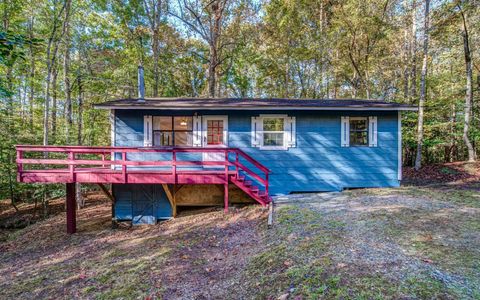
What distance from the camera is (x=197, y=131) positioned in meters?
8.40

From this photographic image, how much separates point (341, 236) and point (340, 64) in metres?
14.8

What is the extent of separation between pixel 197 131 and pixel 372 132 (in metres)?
6.10

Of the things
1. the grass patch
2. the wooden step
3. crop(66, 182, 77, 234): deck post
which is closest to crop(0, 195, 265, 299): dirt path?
crop(66, 182, 77, 234): deck post

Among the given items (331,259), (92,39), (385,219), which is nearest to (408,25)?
(385,219)

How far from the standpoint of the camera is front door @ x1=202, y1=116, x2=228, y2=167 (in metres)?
8.37

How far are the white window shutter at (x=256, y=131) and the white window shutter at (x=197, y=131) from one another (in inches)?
72.1

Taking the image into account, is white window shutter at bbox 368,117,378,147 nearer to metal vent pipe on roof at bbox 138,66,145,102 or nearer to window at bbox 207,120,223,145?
window at bbox 207,120,223,145

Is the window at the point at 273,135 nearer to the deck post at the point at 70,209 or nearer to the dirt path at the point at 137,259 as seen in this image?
the dirt path at the point at 137,259

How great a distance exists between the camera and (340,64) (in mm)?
16375

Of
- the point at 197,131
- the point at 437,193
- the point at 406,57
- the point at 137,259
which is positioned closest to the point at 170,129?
the point at 197,131

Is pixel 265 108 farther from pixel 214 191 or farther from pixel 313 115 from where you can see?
pixel 214 191

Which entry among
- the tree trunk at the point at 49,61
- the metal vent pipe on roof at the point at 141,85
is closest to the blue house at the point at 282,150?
the metal vent pipe on roof at the point at 141,85

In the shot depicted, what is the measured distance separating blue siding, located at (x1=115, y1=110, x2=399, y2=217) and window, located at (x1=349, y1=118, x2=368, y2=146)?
9.7 inches

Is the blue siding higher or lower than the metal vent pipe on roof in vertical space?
lower
